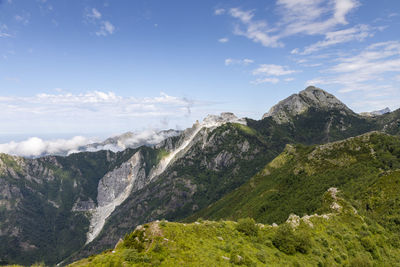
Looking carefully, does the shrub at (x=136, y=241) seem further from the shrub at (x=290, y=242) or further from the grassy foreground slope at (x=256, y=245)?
the shrub at (x=290, y=242)

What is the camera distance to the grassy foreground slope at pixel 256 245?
120 feet

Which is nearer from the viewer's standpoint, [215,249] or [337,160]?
[215,249]

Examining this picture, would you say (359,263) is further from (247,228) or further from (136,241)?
(136,241)

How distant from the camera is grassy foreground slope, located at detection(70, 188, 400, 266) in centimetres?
3644

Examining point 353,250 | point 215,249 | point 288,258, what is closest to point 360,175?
point 353,250

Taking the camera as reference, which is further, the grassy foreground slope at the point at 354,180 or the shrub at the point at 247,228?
the grassy foreground slope at the point at 354,180

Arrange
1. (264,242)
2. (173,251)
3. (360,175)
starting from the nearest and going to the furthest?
(173,251) → (264,242) → (360,175)

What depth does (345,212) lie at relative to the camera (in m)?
82.7

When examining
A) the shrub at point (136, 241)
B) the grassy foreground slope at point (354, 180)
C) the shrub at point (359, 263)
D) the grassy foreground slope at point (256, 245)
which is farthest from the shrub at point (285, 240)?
the grassy foreground slope at point (354, 180)

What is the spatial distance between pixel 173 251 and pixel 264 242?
81.6ft

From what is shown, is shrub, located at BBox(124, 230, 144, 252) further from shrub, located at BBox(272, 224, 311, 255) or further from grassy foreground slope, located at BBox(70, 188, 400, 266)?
shrub, located at BBox(272, 224, 311, 255)

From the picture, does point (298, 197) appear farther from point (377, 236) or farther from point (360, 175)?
point (377, 236)

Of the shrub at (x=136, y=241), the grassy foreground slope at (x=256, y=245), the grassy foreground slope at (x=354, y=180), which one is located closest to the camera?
the grassy foreground slope at (x=256, y=245)

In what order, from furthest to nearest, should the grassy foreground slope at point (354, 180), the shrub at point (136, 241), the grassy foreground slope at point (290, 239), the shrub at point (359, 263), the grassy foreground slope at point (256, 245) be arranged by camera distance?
the grassy foreground slope at point (354, 180)
the shrub at point (359, 263)
the shrub at point (136, 241)
the grassy foreground slope at point (290, 239)
the grassy foreground slope at point (256, 245)
